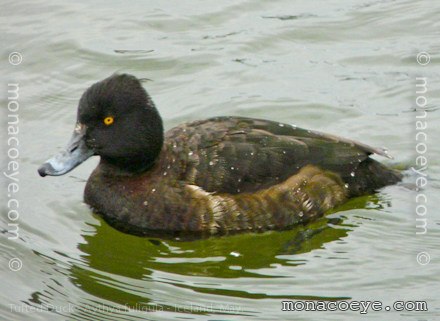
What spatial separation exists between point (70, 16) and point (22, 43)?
0.85 metres

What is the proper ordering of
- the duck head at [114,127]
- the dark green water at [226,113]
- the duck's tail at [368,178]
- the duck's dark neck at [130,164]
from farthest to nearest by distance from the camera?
the duck's tail at [368,178]
the duck's dark neck at [130,164]
the duck head at [114,127]
the dark green water at [226,113]

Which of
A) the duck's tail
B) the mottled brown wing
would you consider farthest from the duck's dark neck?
the duck's tail

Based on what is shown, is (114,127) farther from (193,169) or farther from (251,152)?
(251,152)

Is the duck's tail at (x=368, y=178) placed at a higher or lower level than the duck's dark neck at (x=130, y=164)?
lower

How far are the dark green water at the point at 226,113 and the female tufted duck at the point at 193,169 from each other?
0.56ft

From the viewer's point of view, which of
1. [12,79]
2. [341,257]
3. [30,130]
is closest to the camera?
[341,257]

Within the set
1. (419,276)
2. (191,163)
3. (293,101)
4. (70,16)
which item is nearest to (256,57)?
(293,101)

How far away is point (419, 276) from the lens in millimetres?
9469

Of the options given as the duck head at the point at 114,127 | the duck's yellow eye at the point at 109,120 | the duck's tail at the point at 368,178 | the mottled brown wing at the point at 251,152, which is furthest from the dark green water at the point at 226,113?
the duck's yellow eye at the point at 109,120

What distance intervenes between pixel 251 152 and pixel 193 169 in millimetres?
541

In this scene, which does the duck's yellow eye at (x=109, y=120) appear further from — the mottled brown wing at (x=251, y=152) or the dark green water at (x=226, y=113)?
the dark green water at (x=226, y=113)

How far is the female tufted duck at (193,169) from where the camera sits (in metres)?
10.0

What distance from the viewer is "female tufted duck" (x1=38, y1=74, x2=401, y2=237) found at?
32.8ft

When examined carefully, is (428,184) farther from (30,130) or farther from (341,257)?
(30,130)
